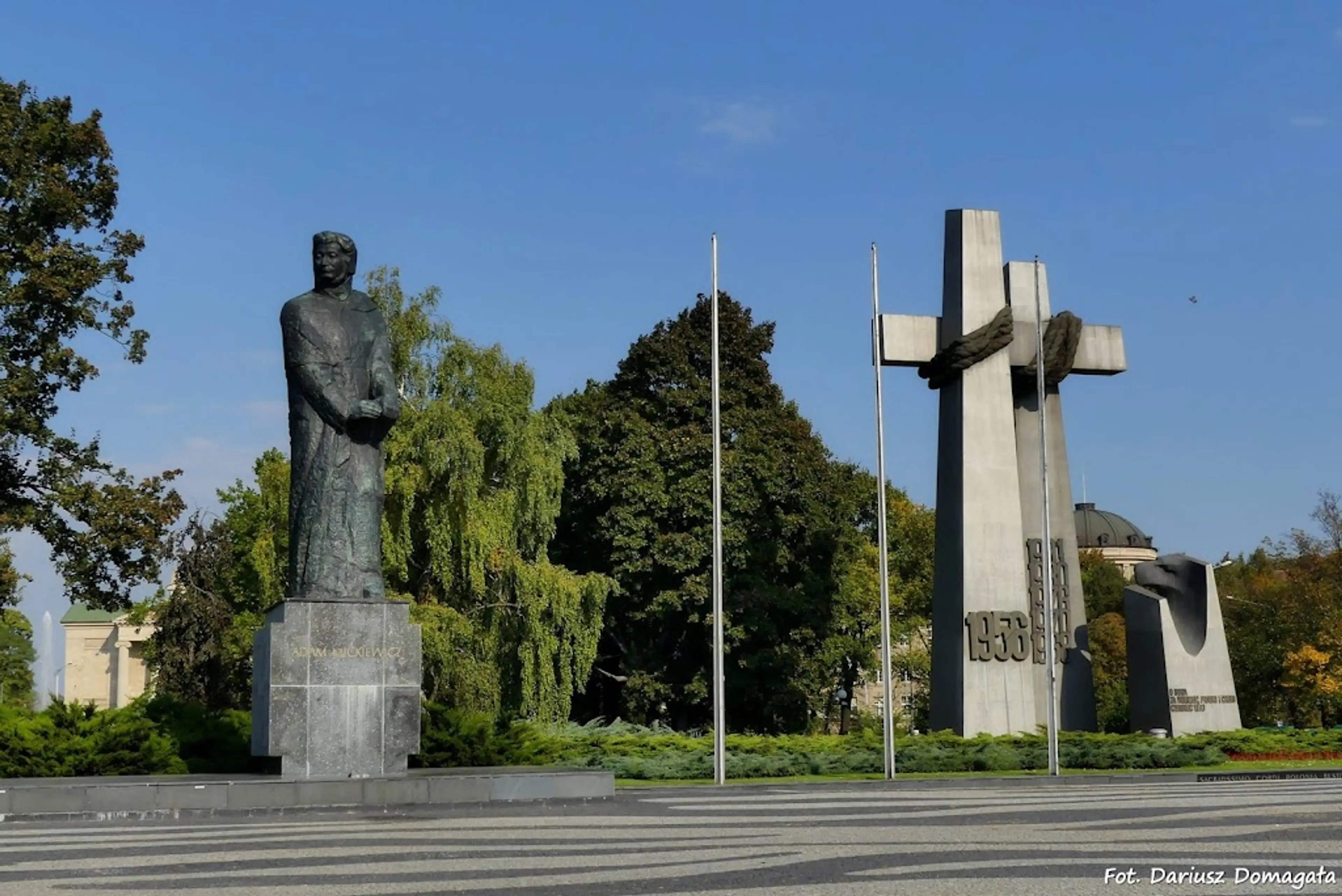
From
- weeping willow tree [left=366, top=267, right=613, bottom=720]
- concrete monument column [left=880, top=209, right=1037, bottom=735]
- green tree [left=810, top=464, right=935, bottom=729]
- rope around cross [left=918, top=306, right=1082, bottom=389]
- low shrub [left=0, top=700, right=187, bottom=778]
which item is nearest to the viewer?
low shrub [left=0, top=700, right=187, bottom=778]

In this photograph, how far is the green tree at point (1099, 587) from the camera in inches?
3221

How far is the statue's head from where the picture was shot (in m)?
18.9

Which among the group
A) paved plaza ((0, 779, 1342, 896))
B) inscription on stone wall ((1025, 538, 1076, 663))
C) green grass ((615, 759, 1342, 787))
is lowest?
green grass ((615, 759, 1342, 787))

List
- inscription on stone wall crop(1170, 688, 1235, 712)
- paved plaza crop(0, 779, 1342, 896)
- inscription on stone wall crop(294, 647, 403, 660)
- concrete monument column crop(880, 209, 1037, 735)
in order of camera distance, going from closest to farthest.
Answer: paved plaza crop(0, 779, 1342, 896)
inscription on stone wall crop(294, 647, 403, 660)
concrete monument column crop(880, 209, 1037, 735)
inscription on stone wall crop(1170, 688, 1235, 712)

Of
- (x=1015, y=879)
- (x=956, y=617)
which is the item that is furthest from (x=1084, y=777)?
(x=1015, y=879)

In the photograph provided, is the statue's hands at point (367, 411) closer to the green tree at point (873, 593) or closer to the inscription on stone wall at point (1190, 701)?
the inscription on stone wall at point (1190, 701)

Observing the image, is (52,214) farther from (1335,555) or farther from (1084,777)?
(1335,555)

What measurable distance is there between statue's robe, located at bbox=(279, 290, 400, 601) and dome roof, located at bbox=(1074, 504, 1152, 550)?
109 m

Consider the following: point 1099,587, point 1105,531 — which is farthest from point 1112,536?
point 1099,587

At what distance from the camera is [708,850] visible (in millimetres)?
10695

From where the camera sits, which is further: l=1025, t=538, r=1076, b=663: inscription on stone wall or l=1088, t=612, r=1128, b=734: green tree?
l=1088, t=612, r=1128, b=734: green tree

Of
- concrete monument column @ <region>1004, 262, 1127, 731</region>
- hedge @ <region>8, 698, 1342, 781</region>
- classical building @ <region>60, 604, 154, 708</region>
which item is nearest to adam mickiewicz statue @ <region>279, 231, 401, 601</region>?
hedge @ <region>8, 698, 1342, 781</region>

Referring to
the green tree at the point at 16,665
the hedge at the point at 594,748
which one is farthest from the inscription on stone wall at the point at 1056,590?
the green tree at the point at 16,665

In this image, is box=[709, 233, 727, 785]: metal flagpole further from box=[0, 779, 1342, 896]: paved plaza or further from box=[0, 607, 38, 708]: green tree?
box=[0, 607, 38, 708]: green tree
